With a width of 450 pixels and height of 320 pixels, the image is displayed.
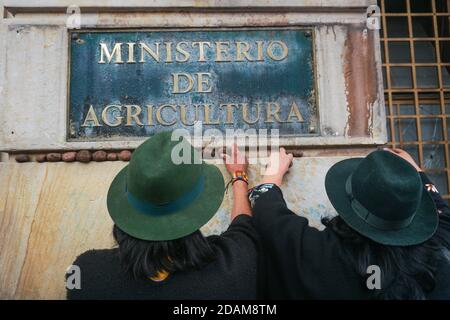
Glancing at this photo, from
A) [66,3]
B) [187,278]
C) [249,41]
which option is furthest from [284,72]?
[187,278]

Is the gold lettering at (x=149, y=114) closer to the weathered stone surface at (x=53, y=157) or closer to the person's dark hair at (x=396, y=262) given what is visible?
the weathered stone surface at (x=53, y=157)

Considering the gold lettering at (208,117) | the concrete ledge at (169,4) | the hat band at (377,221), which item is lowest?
the hat band at (377,221)

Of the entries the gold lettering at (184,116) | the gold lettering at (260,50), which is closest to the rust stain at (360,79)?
the gold lettering at (260,50)

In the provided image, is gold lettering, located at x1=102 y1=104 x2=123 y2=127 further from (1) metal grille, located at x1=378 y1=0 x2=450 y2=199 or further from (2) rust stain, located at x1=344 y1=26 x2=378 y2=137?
(1) metal grille, located at x1=378 y1=0 x2=450 y2=199

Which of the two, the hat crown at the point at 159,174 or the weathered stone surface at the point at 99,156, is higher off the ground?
the weathered stone surface at the point at 99,156

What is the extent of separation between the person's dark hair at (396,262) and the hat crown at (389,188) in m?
0.12

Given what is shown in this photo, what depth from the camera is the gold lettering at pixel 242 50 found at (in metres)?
2.90

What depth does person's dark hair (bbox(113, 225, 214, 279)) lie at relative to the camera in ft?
5.68

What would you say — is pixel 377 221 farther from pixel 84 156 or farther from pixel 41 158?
pixel 41 158

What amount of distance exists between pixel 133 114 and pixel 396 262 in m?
1.67

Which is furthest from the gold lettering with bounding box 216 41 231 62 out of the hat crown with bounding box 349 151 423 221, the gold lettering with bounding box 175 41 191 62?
the hat crown with bounding box 349 151 423 221

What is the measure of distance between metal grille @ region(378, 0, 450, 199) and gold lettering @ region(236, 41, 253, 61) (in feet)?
4.03
